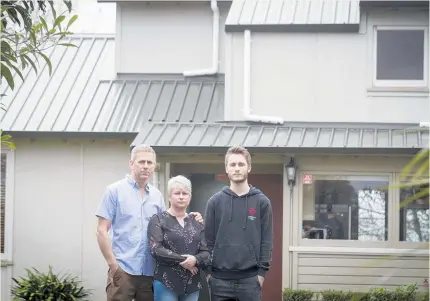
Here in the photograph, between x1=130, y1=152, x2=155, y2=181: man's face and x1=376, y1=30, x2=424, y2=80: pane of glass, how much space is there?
6624 millimetres

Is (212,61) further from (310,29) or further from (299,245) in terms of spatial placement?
(299,245)

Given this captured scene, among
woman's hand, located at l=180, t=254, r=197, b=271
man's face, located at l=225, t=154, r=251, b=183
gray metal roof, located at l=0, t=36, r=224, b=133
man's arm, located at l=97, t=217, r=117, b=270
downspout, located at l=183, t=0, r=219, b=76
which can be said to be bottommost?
woman's hand, located at l=180, t=254, r=197, b=271

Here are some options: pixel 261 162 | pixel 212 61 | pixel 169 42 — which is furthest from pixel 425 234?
pixel 169 42

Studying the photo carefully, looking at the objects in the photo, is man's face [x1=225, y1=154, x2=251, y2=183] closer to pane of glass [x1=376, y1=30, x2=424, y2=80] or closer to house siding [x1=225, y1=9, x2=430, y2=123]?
house siding [x1=225, y1=9, x2=430, y2=123]

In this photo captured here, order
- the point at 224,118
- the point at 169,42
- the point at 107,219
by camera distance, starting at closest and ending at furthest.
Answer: the point at 107,219 → the point at 224,118 → the point at 169,42

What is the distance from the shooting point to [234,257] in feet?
19.9

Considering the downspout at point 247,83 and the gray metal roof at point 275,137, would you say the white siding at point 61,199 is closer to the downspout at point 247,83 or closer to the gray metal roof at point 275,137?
the gray metal roof at point 275,137

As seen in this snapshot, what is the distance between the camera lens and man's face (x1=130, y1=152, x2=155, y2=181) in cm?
589

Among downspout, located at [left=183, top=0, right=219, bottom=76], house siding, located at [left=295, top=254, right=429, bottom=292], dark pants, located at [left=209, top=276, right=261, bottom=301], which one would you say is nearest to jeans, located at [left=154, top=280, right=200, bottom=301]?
dark pants, located at [left=209, top=276, right=261, bottom=301]

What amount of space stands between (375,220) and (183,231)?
20.1 feet

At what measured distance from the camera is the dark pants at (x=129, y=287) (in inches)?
234

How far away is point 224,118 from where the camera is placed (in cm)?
1225

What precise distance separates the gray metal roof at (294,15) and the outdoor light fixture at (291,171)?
197cm

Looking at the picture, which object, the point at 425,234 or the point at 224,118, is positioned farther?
the point at 224,118
